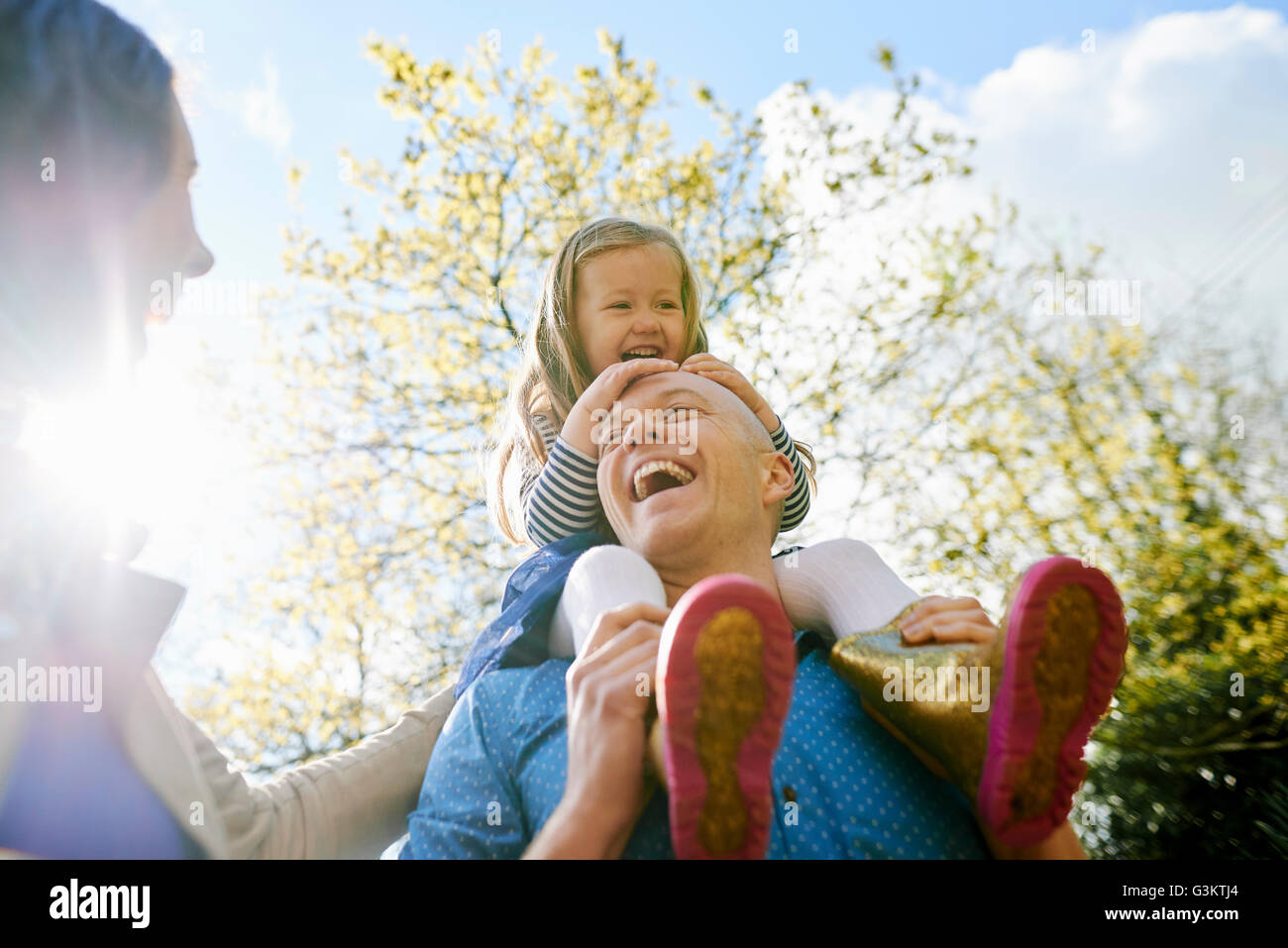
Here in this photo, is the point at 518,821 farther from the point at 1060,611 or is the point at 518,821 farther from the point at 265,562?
the point at 265,562

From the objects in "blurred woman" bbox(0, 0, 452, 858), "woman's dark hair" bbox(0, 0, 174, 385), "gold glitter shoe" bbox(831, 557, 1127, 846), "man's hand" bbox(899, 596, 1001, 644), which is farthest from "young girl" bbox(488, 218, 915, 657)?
"woman's dark hair" bbox(0, 0, 174, 385)

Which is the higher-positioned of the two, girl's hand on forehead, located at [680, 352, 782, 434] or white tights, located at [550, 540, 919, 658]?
girl's hand on forehead, located at [680, 352, 782, 434]

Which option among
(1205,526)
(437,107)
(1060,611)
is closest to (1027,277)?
(1205,526)

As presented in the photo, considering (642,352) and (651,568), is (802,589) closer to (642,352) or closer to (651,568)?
(651,568)

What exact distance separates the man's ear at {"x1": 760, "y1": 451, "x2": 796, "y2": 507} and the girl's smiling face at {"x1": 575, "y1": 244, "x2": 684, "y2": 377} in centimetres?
63

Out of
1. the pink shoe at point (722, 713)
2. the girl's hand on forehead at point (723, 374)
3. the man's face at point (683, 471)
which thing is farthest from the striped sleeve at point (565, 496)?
the pink shoe at point (722, 713)

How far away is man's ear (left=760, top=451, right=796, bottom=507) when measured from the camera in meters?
2.03

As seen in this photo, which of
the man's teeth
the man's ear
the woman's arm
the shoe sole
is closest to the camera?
the shoe sole

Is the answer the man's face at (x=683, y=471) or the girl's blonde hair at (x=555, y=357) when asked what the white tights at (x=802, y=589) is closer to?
the man's face at (x=683, y=471)

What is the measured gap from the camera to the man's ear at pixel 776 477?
203 cm

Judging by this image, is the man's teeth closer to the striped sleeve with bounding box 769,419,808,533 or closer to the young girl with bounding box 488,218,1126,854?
the young girl with bounding box 488,218,1126,854

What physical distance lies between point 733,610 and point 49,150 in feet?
4.43

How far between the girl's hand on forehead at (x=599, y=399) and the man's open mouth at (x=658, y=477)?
170 millimetres
